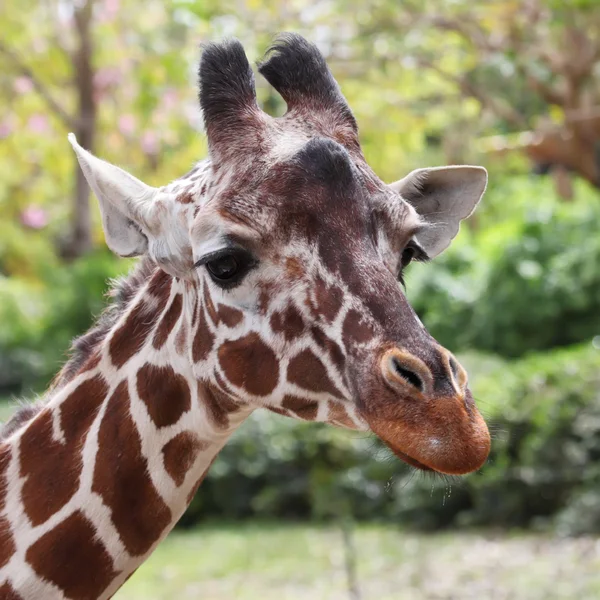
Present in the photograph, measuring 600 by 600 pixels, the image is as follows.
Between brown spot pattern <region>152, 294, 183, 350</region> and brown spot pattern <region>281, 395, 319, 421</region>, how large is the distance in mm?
418

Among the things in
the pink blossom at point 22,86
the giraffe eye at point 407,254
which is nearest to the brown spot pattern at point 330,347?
the giraffe eye at point 407,254

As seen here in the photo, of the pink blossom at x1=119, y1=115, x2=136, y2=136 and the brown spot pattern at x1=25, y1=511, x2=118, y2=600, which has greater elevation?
the brown spot pattern at x1=25, y1=511, x2=118, y2=600

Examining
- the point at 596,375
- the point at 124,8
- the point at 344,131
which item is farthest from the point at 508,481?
the point at 124,8

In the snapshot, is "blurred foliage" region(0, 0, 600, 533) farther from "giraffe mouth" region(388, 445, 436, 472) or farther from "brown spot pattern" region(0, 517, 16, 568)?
"giraffe mouth" region(388, 445, 436, 472)

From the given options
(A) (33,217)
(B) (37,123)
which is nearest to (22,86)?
(B) (37,123)

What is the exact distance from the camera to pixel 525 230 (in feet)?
38.7

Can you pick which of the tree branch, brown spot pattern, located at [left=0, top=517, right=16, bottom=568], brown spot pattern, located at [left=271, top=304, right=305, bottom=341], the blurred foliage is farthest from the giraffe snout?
the tree branch

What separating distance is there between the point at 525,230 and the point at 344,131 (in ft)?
31.6

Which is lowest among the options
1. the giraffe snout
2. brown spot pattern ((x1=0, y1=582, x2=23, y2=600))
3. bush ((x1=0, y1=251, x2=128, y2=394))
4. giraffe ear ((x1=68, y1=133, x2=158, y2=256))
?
bush ((x1=0, y1=251, x2=128, y2=394))

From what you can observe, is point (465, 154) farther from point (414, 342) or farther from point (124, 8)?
point (414, 342)

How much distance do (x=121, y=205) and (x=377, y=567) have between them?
5.87 m

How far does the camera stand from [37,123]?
51.1 feet

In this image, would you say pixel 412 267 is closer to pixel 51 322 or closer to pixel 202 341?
pixel 51 322

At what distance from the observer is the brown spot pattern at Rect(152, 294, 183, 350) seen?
258 cm
